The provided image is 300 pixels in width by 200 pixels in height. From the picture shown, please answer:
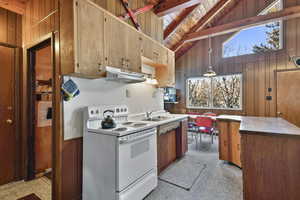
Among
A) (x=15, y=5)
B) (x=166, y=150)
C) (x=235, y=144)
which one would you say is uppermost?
(x=15, y=5)

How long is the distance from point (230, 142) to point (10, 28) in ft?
13.8

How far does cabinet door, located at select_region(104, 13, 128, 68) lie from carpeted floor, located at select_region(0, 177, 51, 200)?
6.71 ft

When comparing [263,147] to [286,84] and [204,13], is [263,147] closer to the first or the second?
[286,84]

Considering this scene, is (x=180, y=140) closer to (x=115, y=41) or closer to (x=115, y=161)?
(x=115, y=161)

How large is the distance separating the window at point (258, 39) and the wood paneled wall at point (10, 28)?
581 cm

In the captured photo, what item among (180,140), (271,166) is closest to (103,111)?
(180,140)

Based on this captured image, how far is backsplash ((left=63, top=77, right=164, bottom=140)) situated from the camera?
1.86m

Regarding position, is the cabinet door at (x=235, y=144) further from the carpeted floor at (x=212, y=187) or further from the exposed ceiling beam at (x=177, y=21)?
the exposed ceiling beam at (x=177, y=21)

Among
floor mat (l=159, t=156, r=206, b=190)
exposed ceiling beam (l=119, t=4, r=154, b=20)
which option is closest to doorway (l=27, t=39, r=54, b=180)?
exposed ceiling beam (l=119, t=4, r=154, b=20)

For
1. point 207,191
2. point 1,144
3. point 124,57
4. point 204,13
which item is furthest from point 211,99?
point 1,144

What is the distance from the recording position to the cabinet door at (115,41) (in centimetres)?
196

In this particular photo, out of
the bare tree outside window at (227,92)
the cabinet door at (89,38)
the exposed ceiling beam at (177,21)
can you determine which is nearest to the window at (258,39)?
the bare tree outside window at (227,92)

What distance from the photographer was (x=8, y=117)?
7.72 ft

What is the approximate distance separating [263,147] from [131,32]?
2.28 m
